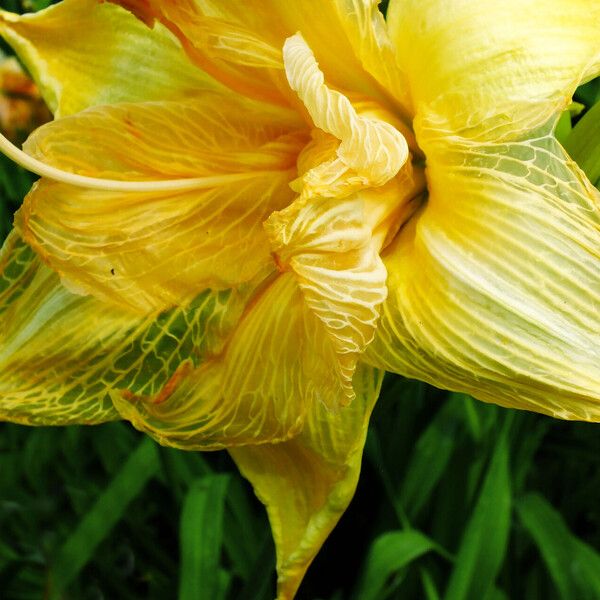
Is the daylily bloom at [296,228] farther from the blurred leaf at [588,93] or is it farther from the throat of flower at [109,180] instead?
the blurred leaf at [588,93]

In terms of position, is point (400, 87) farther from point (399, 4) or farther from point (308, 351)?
point (308, 351)

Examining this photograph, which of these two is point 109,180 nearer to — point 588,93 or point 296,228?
point 296,228

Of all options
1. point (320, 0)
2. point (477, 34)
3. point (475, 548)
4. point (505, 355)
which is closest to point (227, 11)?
point (320, 0)

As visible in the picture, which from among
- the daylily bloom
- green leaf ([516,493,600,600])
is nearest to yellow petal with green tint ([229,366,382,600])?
the daylily bloom

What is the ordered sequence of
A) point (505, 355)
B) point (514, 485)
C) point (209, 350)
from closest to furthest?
1. point (505, 355)
2. point (209, 350)
3. point (514, 485)

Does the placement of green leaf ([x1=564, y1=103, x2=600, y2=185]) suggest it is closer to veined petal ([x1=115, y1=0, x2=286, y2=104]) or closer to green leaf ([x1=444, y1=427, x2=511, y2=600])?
veined petal ([x1=115, y1=0, x2=286, y2=104])

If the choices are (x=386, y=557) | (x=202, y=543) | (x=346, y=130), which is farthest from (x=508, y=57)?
(x=202, y=543)
